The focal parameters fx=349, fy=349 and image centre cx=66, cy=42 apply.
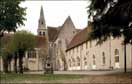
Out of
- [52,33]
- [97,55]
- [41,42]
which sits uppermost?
[52,33]

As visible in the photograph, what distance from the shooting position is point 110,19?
85.4 ft

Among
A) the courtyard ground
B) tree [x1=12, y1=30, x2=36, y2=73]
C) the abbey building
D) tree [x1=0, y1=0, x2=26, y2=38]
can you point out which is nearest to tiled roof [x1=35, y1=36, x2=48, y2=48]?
the abbey building

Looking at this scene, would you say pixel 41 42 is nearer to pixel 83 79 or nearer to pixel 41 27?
pixel 41 27

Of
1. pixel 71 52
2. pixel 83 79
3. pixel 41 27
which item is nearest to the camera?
pixel 83 79

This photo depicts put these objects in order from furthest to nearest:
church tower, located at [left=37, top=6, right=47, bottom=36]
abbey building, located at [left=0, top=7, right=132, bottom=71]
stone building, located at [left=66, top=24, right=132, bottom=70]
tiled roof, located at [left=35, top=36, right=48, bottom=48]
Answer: church tower, located at [left=37, top=6, right=47, bottom=36] → tiled roof, located at [left=35, top=36, right=48, bottom=48] → abbey building, located at [left=0, top=7, right=132, bottom=71] → stone building, located at [left=66, top=24, right=132, bottom=70]

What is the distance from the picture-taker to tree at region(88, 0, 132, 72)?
24.6 meters

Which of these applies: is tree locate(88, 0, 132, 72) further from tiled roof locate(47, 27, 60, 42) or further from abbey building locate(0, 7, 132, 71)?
tiled roof locate(47, 27, 60, 42)

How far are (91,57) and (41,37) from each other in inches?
1861

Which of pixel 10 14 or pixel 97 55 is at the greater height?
pixel 10 14

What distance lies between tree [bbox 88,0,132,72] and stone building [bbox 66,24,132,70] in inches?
702

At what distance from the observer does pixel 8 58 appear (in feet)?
219

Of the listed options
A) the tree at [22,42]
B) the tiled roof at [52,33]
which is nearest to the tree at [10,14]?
the tree at [22,42]

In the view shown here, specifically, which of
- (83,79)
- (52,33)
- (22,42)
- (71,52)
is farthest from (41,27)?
(83,79)

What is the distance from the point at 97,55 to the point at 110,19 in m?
43.9
